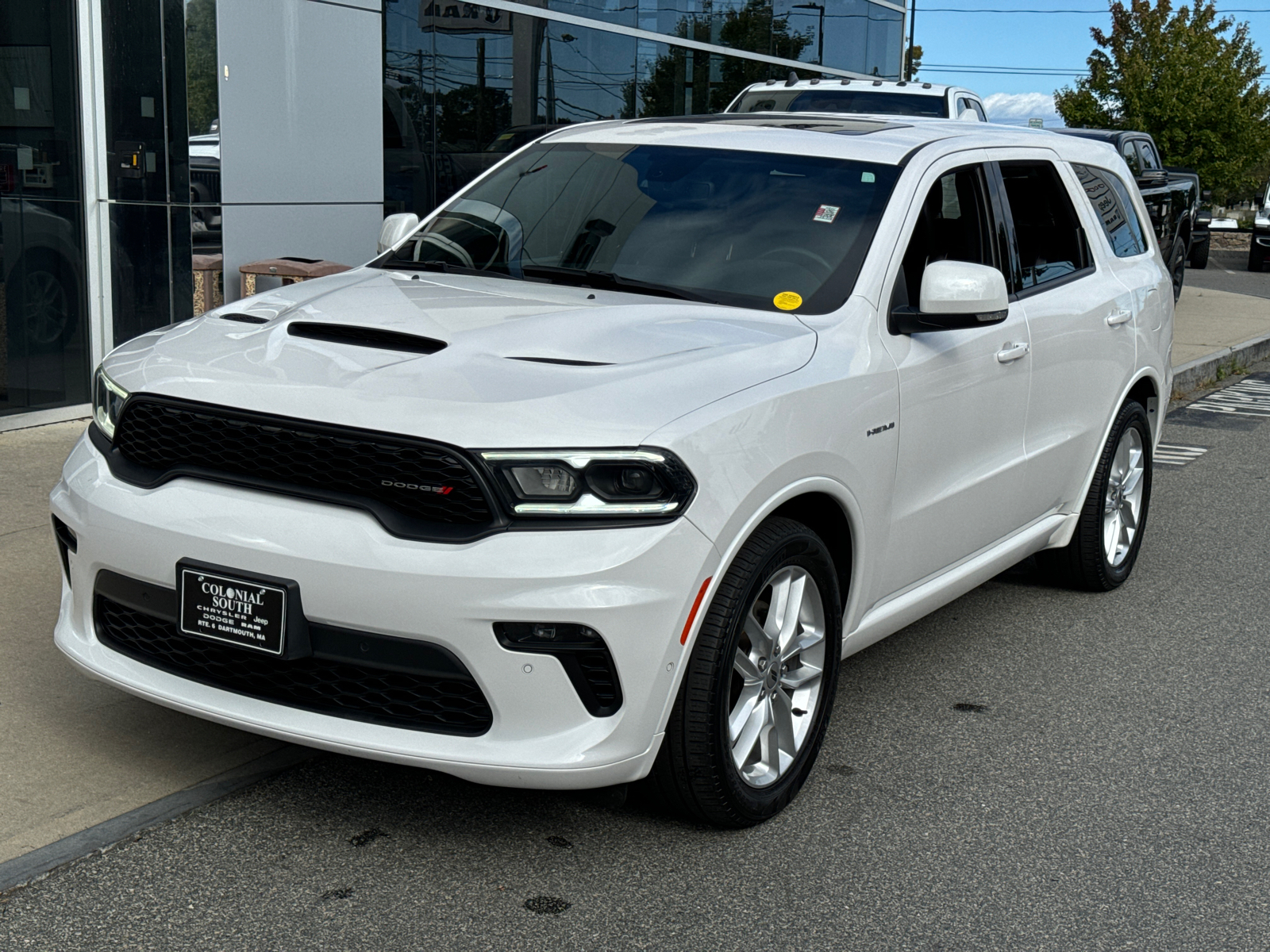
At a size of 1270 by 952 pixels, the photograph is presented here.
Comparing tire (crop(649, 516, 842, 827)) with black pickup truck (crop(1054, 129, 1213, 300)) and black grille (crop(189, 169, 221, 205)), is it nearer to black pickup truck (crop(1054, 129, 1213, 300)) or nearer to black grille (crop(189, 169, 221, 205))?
black grille (crop(189, 169, 221, 205))

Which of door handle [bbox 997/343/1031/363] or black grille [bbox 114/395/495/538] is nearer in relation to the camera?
black grille [bbox 114/395/495/538]

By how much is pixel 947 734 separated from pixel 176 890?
233cm

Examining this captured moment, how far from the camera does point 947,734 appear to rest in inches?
175

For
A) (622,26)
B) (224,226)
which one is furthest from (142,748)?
(622,26)

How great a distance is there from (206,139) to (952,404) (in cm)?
592

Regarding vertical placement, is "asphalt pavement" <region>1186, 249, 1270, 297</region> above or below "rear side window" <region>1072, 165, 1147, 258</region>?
below

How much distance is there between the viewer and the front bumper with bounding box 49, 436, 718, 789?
10.2 ft

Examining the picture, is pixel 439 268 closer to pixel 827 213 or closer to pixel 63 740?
pixel 827 213

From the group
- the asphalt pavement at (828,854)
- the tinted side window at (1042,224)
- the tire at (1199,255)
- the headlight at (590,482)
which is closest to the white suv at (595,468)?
the headlight at (590,482)

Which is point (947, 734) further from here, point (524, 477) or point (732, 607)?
point (524, 477)

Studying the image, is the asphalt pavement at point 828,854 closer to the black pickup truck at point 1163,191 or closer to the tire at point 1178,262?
the black pickup truck at point 1163,191

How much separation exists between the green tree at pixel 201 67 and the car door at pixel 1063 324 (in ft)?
17.5

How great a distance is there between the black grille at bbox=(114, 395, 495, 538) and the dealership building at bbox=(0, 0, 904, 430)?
4873mm

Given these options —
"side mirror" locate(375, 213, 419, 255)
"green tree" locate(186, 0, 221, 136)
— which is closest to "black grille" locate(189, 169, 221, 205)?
"green tree" locate(186, 0, 221, 136)
